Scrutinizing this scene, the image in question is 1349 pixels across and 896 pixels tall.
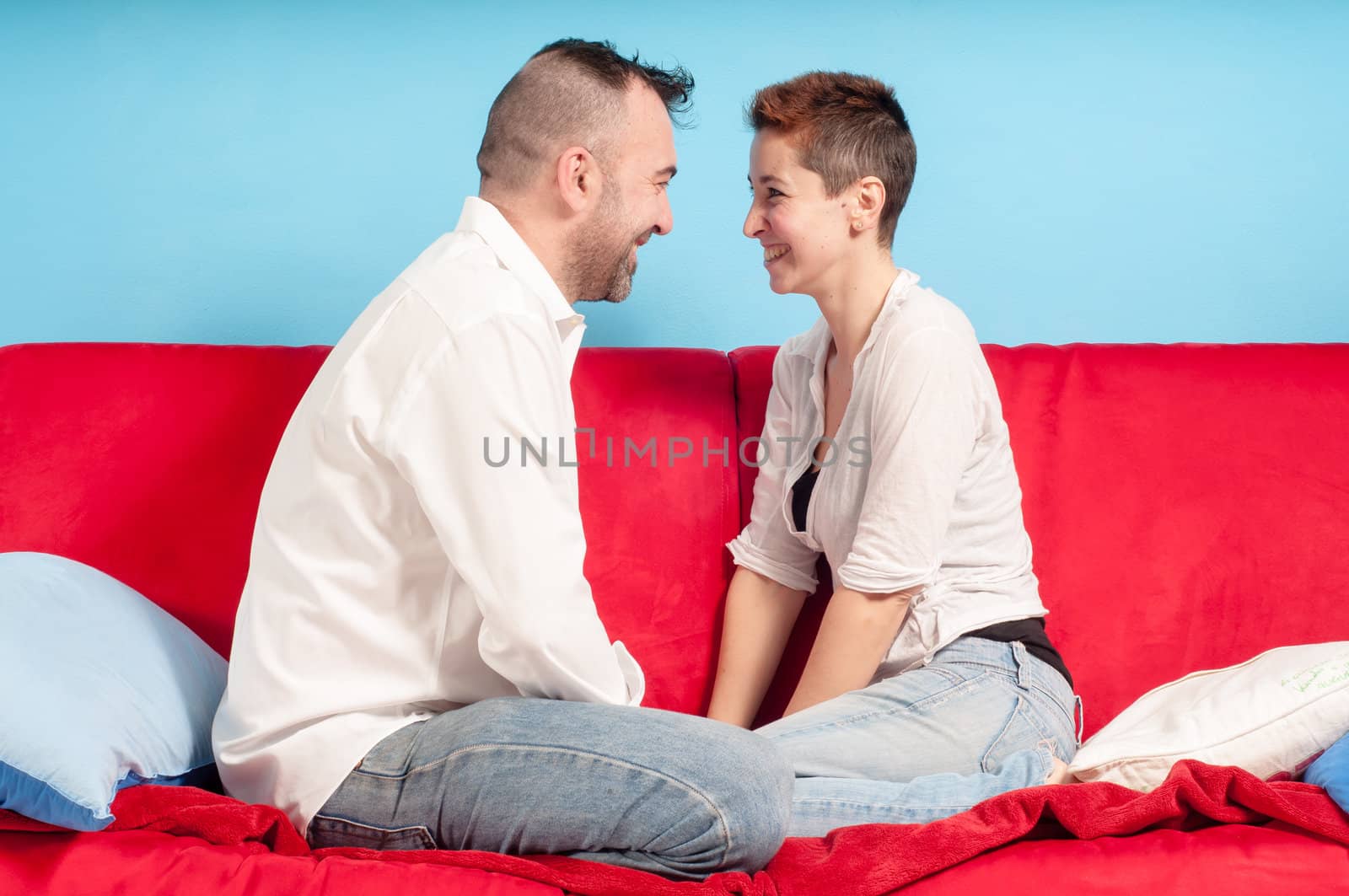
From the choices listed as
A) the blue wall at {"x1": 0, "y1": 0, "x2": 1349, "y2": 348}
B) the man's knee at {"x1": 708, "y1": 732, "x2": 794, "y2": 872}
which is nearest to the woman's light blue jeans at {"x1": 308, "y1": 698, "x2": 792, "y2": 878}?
the man's knee at {"x1": 708, "y1": 732, "x2": 794, "y2": 872}

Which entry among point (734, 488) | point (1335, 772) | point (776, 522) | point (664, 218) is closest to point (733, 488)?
point (734, 488)

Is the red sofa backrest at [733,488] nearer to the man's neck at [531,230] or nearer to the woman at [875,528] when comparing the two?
the woman at [875,528]

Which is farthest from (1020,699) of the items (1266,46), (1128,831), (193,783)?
(1266,46)

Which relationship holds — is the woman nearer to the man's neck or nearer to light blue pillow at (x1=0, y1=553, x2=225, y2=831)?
the man's neck

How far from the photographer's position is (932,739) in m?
1.53

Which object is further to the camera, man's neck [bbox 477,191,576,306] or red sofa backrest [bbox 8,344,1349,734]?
red sofa backrest [bbox 8,344,1349,734]

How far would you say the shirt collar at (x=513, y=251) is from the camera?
1455 millimetres

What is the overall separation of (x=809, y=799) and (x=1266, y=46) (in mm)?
1761

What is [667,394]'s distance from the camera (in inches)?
75.9

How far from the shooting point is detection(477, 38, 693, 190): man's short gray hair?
1.54 meters

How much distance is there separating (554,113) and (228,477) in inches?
31.4

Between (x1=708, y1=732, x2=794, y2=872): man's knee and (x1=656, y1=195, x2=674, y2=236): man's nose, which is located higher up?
(x1=656, y1=195, x2=674, y2=236): man's nose

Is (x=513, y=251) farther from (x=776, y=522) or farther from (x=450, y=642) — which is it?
(x=776, y=522)

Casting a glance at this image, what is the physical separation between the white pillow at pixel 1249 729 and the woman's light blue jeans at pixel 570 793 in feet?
1.56
